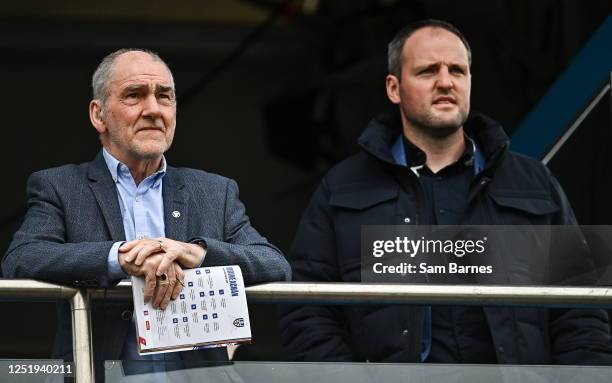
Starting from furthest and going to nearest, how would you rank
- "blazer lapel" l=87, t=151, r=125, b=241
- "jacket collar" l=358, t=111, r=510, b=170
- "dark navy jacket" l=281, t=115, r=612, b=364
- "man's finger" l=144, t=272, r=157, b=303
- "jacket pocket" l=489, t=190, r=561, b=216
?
"jacket collar" l=358, t=111, r=510, b=170
"jacket pocket" l=489, t=190, r=561, b=216
"dark navy jacket" l=281, t=115, r=612, b=364
"blazer lapel" l=87, t=151, r=125, b=241
"man's finger" l=144, t=272, r=157, b=303

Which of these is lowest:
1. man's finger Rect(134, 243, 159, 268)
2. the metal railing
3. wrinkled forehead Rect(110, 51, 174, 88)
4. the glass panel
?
the glass panel

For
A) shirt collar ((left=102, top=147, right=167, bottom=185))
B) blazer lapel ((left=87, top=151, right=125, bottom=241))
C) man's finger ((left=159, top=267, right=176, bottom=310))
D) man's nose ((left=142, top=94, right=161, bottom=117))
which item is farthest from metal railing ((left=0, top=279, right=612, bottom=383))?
man's nose ((left=142, top=94, right=161, bottom=117))

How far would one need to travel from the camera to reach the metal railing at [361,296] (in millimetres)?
4066

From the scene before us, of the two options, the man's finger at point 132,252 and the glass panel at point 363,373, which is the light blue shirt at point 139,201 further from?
the glass panel at point 363,373

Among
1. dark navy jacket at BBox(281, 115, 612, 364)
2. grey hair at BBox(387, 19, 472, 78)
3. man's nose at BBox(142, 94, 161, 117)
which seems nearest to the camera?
man's nose at BBox(142, 94, 161, 117)

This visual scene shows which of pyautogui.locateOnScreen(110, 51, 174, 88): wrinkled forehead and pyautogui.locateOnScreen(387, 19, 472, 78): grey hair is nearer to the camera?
pyautogui.locateOnScreen(110, 51, 174, 88): wrinkled forehead

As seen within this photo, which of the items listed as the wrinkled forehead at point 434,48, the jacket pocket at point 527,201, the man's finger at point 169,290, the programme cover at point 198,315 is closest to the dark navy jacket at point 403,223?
the jacket pocket at point 527,201

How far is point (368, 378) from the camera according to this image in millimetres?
4223

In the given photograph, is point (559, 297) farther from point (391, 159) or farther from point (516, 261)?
point (391, 159)

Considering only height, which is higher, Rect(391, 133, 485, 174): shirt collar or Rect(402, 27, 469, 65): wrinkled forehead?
Rect(402, 27, 469, 65): wrinkled forehead

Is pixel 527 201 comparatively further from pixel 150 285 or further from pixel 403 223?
pixel 150 285

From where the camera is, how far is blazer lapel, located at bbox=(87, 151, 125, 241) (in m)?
4.31

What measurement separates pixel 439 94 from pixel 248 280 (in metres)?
1.04

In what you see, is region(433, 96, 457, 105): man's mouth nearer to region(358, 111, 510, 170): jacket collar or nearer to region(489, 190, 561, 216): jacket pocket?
region(358, 111, 510, 170): jacket collar
